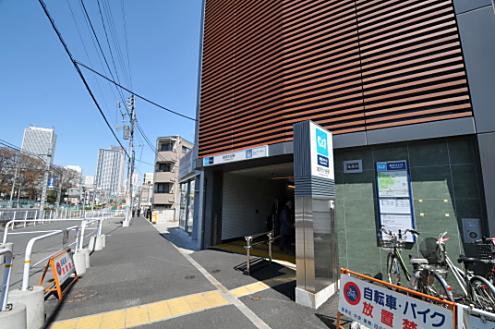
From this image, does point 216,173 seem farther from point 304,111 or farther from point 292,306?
point 292,306

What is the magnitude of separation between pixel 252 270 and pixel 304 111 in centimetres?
453

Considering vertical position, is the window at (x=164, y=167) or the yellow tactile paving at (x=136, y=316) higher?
the window at (x=164, y=167)

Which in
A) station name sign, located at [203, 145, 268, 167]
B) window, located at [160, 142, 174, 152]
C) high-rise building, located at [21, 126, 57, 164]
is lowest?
station name sign, located at [203, 145, 268, 167]

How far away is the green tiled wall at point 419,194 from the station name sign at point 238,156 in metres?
1.98

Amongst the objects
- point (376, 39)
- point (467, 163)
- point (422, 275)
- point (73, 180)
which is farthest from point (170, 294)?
point (73, 180)

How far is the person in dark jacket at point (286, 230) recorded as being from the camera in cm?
815

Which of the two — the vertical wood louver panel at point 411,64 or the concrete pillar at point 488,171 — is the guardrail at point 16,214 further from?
the concrete pillar at point 488,171

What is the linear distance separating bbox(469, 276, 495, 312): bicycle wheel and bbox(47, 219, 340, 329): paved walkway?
2.08 meters

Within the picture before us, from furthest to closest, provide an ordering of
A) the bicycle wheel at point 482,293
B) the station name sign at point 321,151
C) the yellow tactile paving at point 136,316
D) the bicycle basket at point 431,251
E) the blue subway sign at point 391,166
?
the blue subway sign at point 391,166
the station name sign at point 321,151
the bicycle basket at point 431,251
the yellow tactile paving at point 136,316
the bicycle wheel at point 482,293

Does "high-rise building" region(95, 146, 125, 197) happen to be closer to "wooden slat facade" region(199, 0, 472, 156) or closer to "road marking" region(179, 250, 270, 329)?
"wooden slat facade" region(199, 0, 472, 156)

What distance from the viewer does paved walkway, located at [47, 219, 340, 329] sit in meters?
3.42

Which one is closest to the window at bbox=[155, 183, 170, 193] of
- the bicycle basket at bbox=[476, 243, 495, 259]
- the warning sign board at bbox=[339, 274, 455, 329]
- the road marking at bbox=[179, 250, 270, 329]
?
the road marking at bbox=[179, 250, 270, 329]

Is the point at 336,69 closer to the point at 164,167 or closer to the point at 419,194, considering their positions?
the point at 419,194

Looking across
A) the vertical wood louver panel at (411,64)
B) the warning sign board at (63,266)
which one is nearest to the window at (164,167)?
the warning sign board at (63,266)
